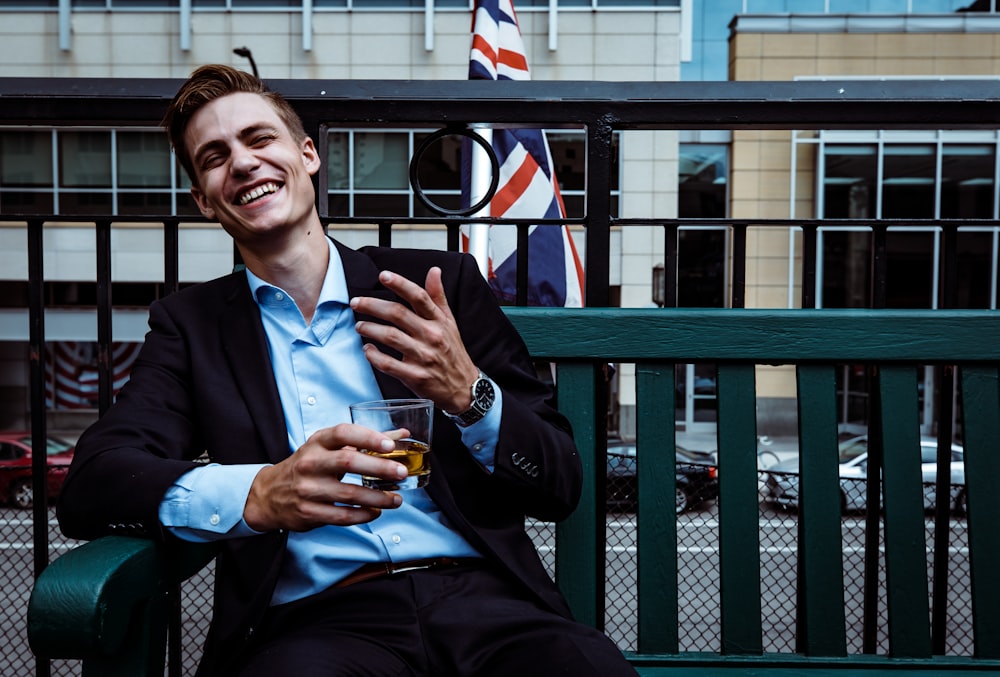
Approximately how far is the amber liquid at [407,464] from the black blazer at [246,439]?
0.20 metres

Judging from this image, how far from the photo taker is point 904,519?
1.68 metres

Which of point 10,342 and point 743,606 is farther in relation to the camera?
point 10,342

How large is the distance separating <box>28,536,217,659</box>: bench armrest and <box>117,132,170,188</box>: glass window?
19.5 meters

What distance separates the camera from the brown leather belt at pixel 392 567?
5.03 feet

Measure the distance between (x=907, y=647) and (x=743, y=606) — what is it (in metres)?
0.33

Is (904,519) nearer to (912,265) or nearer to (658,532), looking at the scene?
(658,532)

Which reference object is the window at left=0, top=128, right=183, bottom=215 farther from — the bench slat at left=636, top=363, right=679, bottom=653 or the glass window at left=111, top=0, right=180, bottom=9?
the bench slat at left=636, top=363, right=679, bottom=653

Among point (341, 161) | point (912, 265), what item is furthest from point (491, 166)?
point (912, 265)

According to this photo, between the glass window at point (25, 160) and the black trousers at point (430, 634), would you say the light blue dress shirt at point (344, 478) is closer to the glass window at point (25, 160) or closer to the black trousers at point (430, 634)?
the black trousers at point (430, 634)

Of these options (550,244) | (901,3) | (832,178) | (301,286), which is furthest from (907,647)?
(901,3)

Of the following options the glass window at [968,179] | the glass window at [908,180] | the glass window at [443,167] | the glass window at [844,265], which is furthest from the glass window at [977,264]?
the glass window at [443,167]

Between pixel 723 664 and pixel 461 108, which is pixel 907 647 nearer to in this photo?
pixel 723 664

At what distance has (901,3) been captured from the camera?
19.4m

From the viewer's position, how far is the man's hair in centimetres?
168
